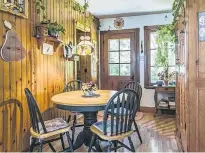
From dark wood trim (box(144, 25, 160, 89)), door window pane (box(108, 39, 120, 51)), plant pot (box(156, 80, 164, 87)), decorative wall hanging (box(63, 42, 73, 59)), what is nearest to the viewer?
decorative wall hanging (box(63, 42, 73, 59))

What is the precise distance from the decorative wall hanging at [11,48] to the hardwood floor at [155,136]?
1.32 meters

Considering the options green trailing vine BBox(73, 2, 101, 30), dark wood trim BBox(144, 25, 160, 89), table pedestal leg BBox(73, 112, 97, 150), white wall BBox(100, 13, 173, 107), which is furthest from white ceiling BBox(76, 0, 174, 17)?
table pedestal leg BBox(73, 112, 97, 150)

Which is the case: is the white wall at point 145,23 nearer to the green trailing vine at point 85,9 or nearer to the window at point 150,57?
the window at point 150,57

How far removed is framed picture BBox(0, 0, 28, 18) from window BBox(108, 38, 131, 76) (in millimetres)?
3122

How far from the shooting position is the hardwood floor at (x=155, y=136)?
9.55 feet

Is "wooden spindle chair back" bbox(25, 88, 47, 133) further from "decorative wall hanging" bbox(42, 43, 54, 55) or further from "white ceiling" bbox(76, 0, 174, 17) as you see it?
"white ceiling" bbox(76, 0, 174, 17)

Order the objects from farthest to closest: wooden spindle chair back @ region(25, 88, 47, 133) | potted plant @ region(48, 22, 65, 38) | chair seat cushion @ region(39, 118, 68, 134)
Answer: potted plant @ region(48, 22, 65, 38) → chair seat cushion @ region(39, 118, 68, 134) → wooden spindle chair back @ region(25, 88, 47, 133)

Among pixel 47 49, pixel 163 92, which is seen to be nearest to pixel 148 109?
pixel 163 92

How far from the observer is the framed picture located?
2.41 m

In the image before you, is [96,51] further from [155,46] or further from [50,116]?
[50,116]

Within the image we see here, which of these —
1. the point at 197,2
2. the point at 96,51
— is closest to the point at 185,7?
the point at 197,2

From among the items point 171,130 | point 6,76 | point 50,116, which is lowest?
point 171,130

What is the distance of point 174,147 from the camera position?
2949mm

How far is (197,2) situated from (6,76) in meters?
2.29
